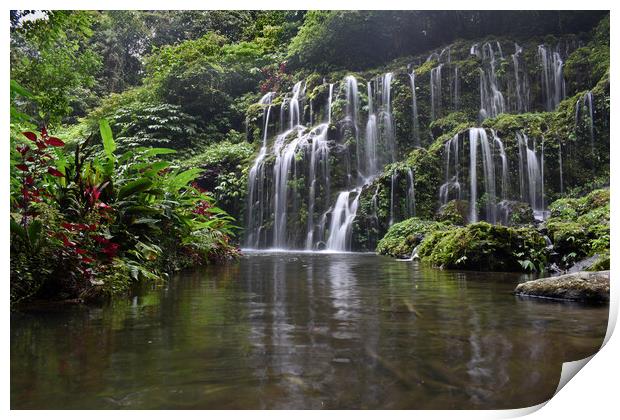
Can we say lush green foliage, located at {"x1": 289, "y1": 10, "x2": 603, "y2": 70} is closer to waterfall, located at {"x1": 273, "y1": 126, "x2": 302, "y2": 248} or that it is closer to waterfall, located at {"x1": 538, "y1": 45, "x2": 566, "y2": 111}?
waterfall, located at {"x1": 538, "y1": 45, "x2": 566, "y2": 111}

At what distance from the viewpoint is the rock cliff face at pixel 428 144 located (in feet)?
28.5

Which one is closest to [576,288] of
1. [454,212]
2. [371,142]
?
[454,212]

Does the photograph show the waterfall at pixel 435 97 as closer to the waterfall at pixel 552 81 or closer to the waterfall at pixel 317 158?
the waterfall at pixel 552 81

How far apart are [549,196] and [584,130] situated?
1.58 metres

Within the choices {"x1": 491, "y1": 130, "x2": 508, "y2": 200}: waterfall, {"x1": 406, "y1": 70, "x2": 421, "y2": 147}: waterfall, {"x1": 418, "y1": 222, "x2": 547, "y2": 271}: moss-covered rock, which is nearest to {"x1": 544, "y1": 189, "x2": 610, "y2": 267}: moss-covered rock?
{"x1": 418, "y1": 222, "x2": 547, "y2": 271}: moss-covered rock

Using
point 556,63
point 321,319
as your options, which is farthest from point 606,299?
point 556,63

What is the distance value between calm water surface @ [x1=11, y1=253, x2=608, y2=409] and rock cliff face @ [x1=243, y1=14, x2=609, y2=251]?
5642mm

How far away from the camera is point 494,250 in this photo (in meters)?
4.74

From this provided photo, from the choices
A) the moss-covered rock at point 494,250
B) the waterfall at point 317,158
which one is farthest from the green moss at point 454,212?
the moss-covered rock at point 494,250

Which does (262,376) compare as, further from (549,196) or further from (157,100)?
(549,196)

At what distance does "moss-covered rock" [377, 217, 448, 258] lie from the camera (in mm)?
6922

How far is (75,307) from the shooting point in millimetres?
2297

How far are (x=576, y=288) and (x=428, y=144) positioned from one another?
8020 millimetres

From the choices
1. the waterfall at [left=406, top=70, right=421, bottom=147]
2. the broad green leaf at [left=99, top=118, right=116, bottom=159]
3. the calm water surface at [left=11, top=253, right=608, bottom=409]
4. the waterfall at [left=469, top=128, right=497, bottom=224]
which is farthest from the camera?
the waterfall at [left=406, top=70, right=421, bottom=147]
